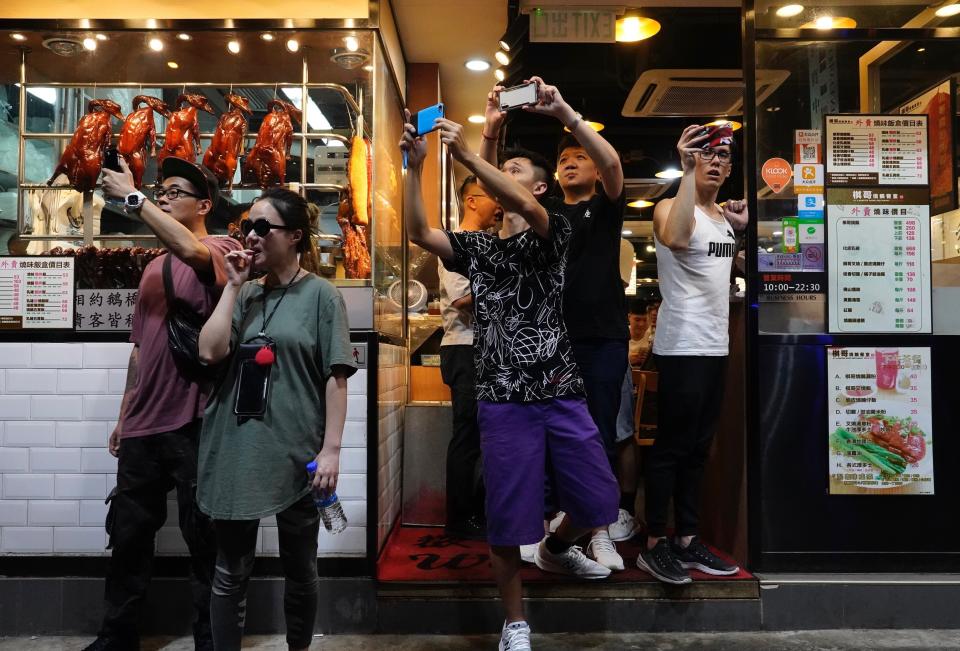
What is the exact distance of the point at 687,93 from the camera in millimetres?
5879

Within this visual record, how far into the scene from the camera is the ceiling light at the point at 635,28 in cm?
464

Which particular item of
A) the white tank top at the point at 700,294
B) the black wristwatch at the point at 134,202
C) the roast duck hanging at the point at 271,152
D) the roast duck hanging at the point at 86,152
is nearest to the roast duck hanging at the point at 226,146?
the roast duck hanging at the point at 271,152

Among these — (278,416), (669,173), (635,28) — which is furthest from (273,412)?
(669,173)

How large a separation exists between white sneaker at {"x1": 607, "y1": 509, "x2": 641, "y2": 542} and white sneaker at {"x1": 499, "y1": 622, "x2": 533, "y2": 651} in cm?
144

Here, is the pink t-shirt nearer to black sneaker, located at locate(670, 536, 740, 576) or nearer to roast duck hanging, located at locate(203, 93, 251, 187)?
roast duck hanging, located at locate(203, 93, 251, 187)

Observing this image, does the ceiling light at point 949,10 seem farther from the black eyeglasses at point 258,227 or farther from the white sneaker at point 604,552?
the black eyeglasses at point 258,227

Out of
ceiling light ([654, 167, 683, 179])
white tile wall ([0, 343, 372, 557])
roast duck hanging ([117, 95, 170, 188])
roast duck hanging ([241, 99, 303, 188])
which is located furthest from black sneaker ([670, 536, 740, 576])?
ceiling light ([654, 167, 683, 179])

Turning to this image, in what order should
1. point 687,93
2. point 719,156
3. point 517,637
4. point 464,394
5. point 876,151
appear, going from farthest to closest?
point 687,93 → point 464,394 → point 876,151 → point 719,156 → point 517,637

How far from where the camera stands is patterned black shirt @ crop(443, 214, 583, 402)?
101 inches

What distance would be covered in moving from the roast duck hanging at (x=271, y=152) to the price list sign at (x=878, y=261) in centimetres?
278

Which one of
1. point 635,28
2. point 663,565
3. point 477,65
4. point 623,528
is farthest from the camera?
point 477,65

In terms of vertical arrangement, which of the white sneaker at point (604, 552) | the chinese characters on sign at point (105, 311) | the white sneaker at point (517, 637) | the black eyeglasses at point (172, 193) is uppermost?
the black eyeglasses at point (172, 193)

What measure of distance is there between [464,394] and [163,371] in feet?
5.86

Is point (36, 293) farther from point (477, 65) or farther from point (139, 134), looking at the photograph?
point (477, 65)
